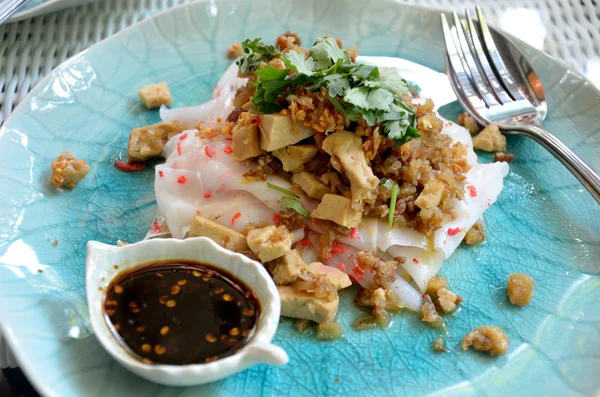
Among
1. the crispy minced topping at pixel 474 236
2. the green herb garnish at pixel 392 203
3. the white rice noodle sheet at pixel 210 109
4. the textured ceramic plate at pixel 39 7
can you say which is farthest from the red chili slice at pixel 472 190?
the textured ceramic plate at pixel 39 7

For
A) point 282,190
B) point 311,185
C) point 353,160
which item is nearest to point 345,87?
point 353,160

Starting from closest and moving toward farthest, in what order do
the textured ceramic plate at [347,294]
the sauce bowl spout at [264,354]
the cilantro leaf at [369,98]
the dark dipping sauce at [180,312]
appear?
the sauce bowl spout at [264,354] < the dark dipping sauce at [180,312] < the textured ceramic plate at [347,294] < the cilantro leaf at [369,98]

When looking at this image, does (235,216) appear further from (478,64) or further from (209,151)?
(478,64)

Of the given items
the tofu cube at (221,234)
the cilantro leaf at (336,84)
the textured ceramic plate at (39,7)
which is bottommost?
the tofu cube at (221,234)

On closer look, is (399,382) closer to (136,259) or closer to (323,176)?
(323,176)

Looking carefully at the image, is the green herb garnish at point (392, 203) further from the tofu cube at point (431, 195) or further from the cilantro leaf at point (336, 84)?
the cilantro leaf at point (336, 84)

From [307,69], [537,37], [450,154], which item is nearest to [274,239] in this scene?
[307,69]

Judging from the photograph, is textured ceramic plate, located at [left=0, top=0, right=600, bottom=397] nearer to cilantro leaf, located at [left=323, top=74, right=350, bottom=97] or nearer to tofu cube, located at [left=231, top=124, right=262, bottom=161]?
tofu cube, located at [left=231, top=124, right=262, bottom=161]
